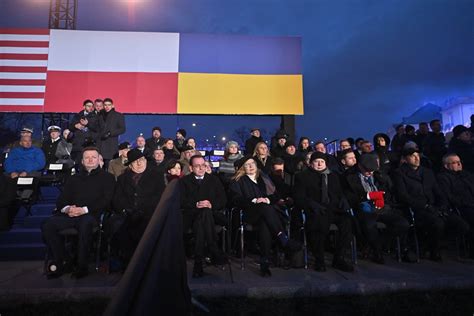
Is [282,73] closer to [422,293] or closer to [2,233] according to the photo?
[422,293]

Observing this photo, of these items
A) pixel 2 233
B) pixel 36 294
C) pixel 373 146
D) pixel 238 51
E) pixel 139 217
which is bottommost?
pixel 36 294

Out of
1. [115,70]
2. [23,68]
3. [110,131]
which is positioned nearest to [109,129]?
[110,131]

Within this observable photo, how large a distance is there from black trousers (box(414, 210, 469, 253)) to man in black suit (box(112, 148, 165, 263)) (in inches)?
163

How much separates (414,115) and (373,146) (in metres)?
69.9

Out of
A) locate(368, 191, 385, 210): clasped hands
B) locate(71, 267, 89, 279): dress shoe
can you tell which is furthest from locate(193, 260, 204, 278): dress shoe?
locate(368, 191, 385, 210): clasped hands

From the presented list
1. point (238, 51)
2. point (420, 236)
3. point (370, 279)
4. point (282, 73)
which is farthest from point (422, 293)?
point (238, 51)

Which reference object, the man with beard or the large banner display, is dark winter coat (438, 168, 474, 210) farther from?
the large banner display

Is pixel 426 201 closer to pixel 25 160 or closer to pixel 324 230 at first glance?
pixel 324 230

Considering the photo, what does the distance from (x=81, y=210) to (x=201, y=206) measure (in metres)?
1.69

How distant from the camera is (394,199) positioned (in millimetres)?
4996

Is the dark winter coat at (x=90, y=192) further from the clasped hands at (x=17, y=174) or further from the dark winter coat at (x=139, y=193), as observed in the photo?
the clasped hands at (x=17, y=174)

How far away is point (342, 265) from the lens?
3.88 meters

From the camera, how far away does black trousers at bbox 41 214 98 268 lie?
148 inches

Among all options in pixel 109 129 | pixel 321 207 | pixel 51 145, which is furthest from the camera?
pixel 51 145
